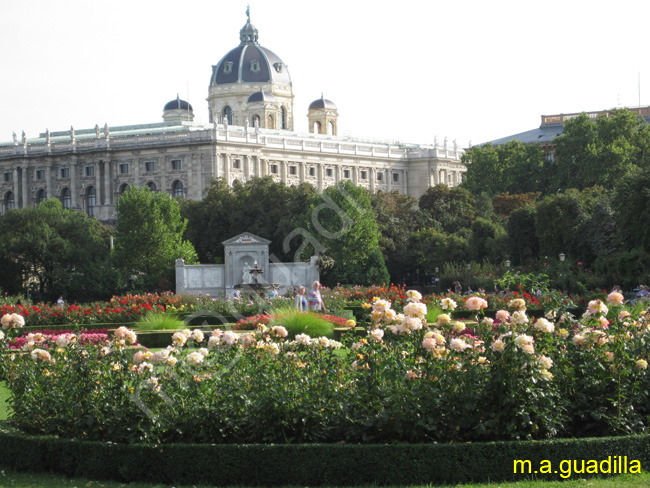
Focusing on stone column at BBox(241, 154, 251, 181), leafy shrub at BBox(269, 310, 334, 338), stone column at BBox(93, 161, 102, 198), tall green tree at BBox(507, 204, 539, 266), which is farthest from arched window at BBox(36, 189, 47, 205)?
leafy shrub at BBox(269, 310, 334, 338)

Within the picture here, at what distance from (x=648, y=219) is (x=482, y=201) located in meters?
34.6

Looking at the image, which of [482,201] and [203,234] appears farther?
[482,201]

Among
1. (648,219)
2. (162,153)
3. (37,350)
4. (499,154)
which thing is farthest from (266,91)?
(37,350)

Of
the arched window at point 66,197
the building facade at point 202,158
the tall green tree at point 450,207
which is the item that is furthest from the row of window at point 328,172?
the tall green tree at point 450,207

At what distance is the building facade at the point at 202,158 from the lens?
98.6 metres

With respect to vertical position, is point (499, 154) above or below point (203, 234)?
above

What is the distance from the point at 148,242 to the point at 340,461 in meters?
45.0

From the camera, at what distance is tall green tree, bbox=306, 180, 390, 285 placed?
5783 centimetres

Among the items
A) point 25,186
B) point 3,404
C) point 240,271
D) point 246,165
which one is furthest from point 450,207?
point 3,404

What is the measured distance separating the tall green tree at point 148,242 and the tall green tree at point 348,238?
669cm

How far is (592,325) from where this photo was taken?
12680mm

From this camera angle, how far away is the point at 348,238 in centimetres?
5750

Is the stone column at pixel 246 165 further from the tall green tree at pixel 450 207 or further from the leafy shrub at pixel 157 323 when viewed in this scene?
the leafy shrub at pixel 157 323

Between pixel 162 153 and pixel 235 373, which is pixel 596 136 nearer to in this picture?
pixel 162 153
